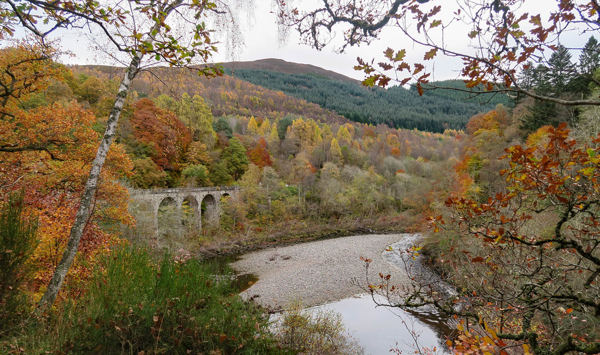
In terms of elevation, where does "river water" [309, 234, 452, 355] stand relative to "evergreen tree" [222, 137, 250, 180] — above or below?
below

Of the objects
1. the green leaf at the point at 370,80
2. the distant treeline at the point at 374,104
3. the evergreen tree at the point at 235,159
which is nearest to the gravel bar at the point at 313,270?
the green leaf at the point at 370,80

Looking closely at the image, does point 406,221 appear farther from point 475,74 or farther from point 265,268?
Result: point 475,74

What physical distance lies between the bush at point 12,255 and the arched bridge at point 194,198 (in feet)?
54.0

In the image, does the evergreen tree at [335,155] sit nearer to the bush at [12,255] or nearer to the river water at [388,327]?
the river water at [388,327]

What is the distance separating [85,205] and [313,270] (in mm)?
15470

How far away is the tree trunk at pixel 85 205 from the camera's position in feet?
12.5

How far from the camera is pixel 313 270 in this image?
1794cm

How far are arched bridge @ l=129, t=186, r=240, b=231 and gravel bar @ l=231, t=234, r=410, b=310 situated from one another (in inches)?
266

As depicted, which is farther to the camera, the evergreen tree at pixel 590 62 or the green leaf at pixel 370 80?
the green leaf at pixel 370 80

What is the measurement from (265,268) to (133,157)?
43.9 ft

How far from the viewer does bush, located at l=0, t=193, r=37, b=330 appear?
2779mm

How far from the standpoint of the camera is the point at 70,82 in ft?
71.3

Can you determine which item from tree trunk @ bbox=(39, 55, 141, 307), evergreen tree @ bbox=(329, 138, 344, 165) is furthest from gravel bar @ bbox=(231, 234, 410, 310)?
evergreen tree @ bbox=(329, 138, 344, 165)

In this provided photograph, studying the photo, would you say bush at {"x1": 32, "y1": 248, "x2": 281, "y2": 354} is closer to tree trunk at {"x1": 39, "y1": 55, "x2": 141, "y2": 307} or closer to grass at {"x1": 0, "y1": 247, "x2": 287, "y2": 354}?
grass at {"x1": 0, "y1": 247, "x2": 287, "y2": 354}
